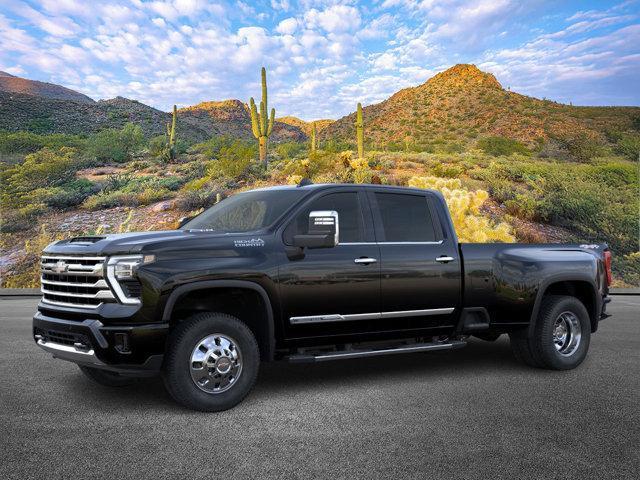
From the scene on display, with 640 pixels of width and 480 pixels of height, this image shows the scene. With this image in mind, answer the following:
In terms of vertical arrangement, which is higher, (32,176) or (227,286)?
(32,176)

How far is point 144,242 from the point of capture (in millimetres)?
5688

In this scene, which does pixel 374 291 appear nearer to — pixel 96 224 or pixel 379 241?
pixel 379 241

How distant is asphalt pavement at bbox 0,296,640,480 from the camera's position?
14.5ft

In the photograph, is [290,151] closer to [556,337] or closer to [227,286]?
[556,337]

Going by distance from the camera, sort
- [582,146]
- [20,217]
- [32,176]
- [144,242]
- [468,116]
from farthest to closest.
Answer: [468,116], [582,146], [32,176], [20,217], [144,242]

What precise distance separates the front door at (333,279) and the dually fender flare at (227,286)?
16 cm

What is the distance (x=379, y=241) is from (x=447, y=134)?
188 feet

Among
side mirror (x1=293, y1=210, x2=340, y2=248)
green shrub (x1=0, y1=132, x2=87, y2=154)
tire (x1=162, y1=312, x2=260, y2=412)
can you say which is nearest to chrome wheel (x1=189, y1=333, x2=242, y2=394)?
tire (x1=162, y1=312, x2=260, y2=412)

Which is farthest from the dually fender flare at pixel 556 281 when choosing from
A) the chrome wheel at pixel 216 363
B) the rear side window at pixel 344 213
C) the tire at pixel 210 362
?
the chrome wheel at pixel 216 363

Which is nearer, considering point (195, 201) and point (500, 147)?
point (195, 201)

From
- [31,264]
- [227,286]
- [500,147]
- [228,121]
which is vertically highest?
[228,121]

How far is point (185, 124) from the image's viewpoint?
77750mm

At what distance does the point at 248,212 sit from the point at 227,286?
1356 mm

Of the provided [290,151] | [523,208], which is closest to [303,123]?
[290,151]
